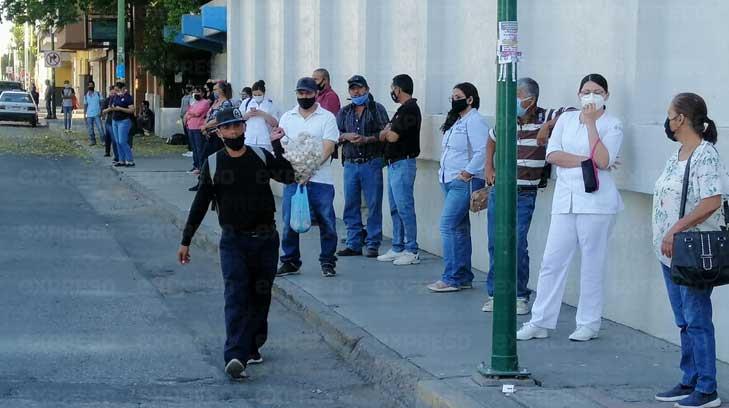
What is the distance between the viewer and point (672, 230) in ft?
20.8

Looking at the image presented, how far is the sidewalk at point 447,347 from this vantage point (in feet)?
22.2

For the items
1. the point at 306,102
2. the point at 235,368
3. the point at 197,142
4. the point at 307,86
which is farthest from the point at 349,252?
the point at 197,142

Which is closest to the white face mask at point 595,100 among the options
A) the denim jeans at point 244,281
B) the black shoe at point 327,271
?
the denim jeans at point 244,281

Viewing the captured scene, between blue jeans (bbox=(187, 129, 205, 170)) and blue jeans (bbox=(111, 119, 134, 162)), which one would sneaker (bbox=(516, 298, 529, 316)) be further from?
blue jeans (bbox=(111, 119, 134, 162))

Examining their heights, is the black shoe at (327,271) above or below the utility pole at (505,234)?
below

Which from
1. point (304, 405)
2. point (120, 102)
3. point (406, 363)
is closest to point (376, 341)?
point (406, 363)

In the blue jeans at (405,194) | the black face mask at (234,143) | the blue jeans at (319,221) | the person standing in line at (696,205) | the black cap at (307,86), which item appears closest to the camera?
the person standing in line at (696,205)

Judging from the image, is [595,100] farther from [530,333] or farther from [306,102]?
[306,102]

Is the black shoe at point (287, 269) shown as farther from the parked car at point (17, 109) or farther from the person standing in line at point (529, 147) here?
the parked car at point (17, 109)

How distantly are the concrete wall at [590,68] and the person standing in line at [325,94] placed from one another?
3.27ft

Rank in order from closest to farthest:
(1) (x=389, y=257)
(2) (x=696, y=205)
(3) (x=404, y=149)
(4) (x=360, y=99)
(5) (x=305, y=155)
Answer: (2) (x=696, y=205) < (5) (x=305, y=155) < (3) (x=404, y=149) < (4) (x=360, y=99) < (1) (x=389, y=257)

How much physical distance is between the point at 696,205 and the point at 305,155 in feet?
16.4

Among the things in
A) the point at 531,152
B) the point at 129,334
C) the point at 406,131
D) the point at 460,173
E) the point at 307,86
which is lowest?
the point at 129,334

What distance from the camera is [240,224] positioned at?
781 cm
